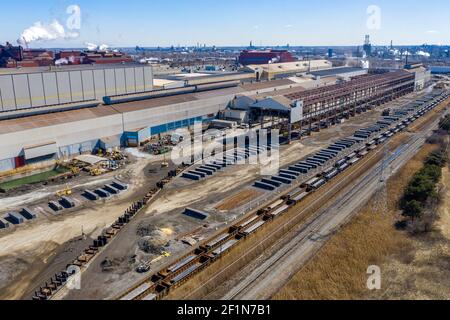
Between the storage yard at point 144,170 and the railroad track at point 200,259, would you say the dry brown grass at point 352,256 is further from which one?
the storage yard at point 144,170

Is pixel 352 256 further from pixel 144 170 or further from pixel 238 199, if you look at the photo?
pixel 144 170

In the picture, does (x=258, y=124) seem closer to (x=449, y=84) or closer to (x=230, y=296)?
(x=230, y=296)

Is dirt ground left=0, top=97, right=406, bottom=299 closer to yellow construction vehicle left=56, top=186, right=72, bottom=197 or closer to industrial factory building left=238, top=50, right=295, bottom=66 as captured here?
yellow construction vehicle left=56, top=186, right=72, bottom=197

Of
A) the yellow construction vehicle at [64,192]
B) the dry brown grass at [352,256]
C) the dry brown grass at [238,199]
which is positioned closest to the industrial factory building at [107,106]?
the yellow construction vehicle at [64,192]

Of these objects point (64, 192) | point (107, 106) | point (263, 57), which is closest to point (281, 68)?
point (263, 57)

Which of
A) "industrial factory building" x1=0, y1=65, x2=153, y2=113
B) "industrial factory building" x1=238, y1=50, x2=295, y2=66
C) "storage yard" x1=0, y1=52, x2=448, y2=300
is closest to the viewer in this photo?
"storage yard" x1=0, y1=52, x2=448, y2=300

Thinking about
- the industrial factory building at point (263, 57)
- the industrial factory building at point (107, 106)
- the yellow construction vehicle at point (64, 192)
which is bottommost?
the yellow construction vehicle at point (64, 192)

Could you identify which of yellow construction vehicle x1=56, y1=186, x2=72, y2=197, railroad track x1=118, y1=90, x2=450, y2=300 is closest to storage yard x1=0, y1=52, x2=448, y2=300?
railroad track x1=118, y1=90, x2=450, y2=300
